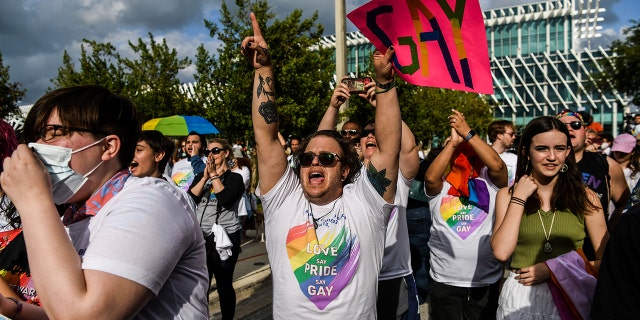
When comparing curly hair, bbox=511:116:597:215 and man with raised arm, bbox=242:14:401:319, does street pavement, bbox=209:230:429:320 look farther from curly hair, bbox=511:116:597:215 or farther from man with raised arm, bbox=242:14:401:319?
man with raised arm, bbox=242:14:401:319

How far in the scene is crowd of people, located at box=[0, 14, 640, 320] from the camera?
139 centimetres

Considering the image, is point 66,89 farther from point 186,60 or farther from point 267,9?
point 186,60

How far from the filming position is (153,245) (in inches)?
55.6

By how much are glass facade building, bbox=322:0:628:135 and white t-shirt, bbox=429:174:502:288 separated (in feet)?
234

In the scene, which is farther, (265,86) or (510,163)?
(510,163)

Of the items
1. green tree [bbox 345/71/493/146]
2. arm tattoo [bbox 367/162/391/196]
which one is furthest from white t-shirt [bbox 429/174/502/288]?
green tree [bbox 345/71/493/146]

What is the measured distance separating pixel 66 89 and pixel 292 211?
1324 mm

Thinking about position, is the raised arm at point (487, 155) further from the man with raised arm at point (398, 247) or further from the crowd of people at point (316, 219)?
the man with raised arm at point (398, 247)

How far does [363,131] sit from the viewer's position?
4512 millimetres

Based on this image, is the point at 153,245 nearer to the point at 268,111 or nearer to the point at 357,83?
the point at 268,111

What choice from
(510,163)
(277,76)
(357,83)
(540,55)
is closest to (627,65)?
(277,76)

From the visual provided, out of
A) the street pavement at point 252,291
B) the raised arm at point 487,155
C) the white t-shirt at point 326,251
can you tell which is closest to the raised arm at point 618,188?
the raised arm at point 487,155

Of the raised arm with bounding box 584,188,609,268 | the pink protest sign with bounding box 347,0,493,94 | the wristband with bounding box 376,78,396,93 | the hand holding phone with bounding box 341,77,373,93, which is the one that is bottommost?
the raised arm with bounding box 584,188,609,268

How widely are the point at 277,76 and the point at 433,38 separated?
1047 centimetres
